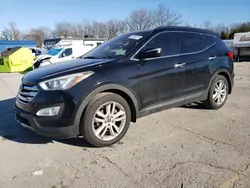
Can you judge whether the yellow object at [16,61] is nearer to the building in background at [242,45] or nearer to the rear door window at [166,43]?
the rear door window at [166,43]

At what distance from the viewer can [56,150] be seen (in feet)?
11.1

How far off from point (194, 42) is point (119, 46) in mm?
1523

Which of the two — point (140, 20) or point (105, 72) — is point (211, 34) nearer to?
point (105, 72)

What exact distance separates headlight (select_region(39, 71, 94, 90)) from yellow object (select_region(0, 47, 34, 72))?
14240mm

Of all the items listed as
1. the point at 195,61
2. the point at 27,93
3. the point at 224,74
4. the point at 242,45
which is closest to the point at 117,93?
the point at 27,93

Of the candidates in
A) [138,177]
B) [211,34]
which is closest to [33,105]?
[138,177]

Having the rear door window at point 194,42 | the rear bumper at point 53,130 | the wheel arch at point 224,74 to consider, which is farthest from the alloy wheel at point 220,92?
the rear bumper at point 53,130

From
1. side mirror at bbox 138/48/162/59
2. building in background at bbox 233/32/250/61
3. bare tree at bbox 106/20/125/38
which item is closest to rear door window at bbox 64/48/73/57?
building in background at bbox 233/32/250/61

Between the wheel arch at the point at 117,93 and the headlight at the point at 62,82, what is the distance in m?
0.26

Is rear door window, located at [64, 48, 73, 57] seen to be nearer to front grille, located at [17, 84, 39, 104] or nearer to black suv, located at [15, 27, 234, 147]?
black suv, located at [15, 27, 234, 147]

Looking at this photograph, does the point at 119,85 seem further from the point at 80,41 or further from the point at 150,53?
the point at 80,41

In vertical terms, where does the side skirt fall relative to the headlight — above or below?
below

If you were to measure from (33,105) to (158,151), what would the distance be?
1796 mm

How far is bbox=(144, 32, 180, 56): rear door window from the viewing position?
13.0 ft
